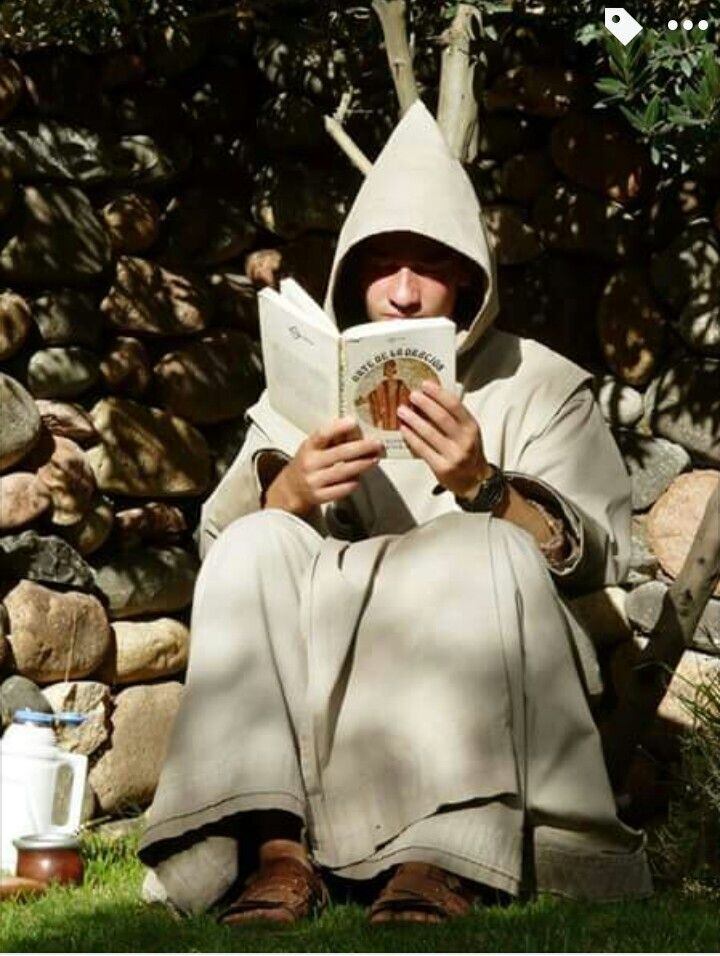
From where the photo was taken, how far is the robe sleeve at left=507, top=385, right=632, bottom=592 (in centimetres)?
418

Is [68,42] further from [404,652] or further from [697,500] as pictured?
[404,652]

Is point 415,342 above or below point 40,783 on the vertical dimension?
above

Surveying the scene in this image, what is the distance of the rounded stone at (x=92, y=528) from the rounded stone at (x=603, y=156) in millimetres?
1547

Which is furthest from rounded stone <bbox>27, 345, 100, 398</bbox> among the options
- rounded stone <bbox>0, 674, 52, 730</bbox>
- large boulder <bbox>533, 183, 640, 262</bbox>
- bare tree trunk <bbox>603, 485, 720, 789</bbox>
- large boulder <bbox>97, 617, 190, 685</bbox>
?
bare tree trunk <bbox>603, 485, 720, 789</bbox>

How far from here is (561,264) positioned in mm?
5891

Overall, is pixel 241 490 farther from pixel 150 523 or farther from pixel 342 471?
pixel 150 523

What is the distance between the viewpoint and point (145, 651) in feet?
18.7

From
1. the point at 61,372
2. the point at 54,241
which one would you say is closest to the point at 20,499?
the point at 61,372

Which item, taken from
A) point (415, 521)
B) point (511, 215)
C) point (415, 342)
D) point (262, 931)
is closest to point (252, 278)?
point (511, 215)

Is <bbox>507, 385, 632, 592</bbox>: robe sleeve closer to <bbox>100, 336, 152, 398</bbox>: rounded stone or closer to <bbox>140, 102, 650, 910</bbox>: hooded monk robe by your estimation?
<bbox>140, 102, 650, 910</bbox>: hooded monk robe

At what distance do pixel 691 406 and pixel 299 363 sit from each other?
1.96m

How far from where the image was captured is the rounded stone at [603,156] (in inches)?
228

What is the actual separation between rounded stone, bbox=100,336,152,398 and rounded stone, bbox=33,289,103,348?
70 millimetres

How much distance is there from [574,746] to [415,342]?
2.61 ft
